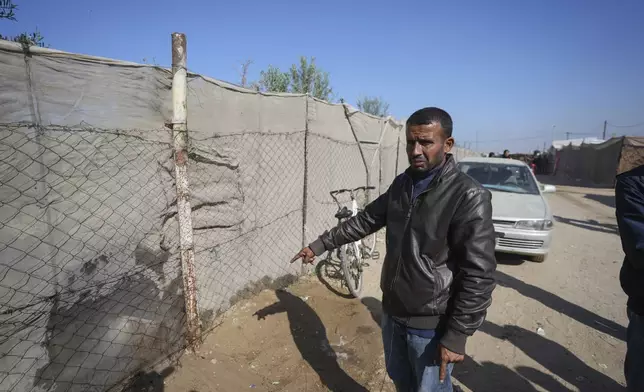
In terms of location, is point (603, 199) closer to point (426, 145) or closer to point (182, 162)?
point (426, 145)

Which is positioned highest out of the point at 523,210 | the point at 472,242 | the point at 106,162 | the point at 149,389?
the point at 106,162

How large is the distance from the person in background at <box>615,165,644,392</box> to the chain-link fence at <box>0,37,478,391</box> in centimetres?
283

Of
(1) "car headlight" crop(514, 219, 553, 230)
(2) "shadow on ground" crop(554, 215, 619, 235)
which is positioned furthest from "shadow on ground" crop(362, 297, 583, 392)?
(2) "shadow on ground" crop(554, 215, 619, 235)

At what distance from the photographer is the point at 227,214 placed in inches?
134

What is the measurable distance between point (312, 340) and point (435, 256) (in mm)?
2209

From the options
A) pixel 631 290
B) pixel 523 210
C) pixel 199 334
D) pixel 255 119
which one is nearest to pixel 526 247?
pixel 523 210

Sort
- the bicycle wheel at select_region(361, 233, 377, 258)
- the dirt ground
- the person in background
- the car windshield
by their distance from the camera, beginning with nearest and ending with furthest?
the person in background, the dirt ground, the bicycle wheel at select_region(361, 233, 377, 258), the car windshield

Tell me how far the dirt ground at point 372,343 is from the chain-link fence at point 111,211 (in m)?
0.36

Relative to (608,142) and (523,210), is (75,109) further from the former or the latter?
(608,142)

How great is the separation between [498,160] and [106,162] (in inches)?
301

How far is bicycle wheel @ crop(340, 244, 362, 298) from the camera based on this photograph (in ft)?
14.6

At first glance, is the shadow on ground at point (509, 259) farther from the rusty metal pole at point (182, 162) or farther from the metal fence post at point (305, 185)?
the rusty metal pole at point (182, 162)

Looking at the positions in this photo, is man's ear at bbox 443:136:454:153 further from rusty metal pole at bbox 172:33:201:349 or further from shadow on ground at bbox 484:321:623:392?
shadow on ground at bbox 484:321:623:392

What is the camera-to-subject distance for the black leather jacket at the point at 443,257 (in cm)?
166
